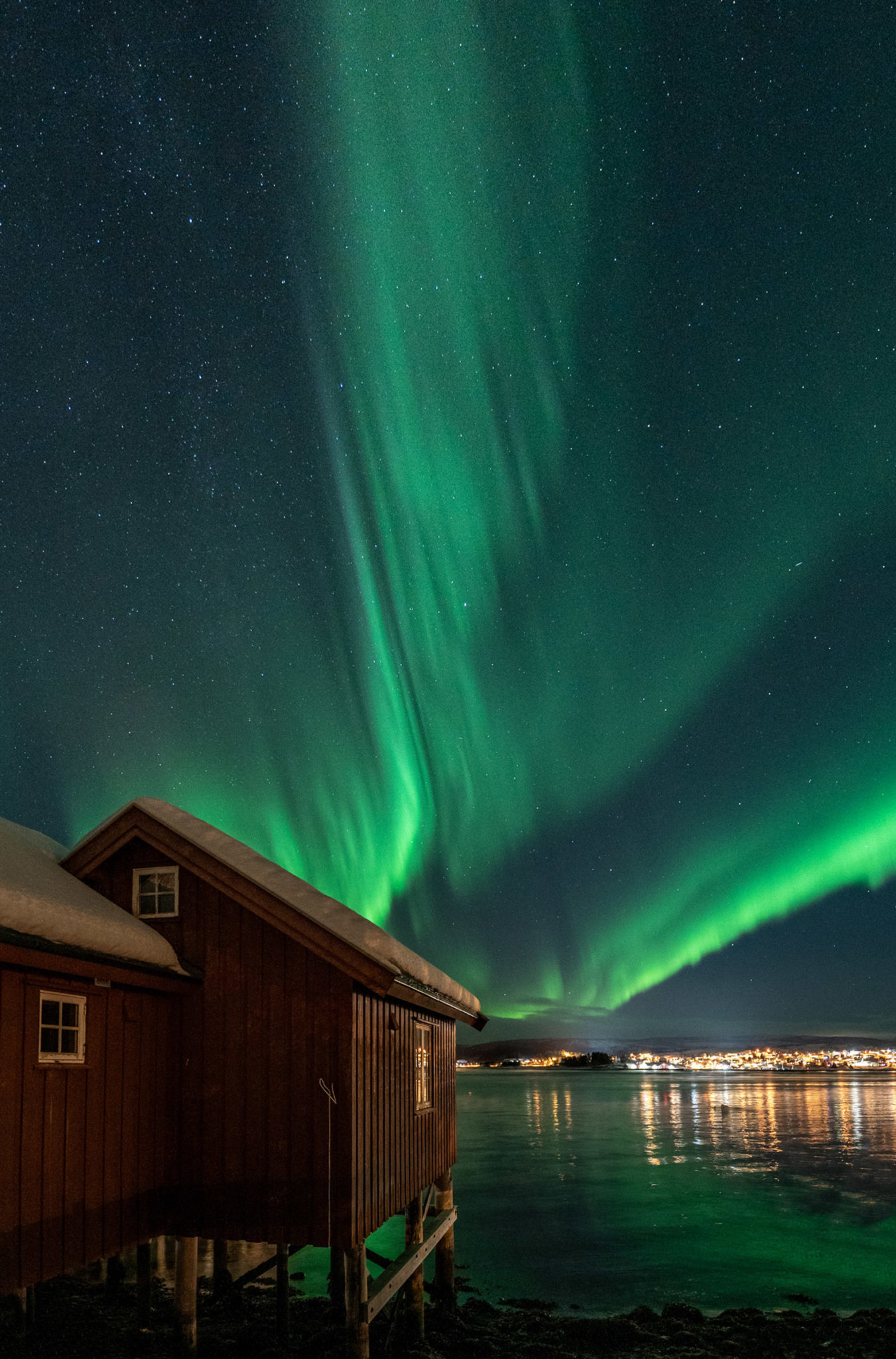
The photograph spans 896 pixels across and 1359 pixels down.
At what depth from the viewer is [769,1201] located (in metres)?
51.2

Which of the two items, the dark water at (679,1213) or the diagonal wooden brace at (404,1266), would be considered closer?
the diagonal wooden brace at (404,1266)

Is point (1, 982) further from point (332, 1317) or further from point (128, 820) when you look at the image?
point (332, 1317)

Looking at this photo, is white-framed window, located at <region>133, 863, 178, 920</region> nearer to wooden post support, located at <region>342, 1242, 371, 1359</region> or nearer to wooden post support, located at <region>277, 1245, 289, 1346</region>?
wooden post support, located at <region>342, 1242, 371, 1359</region>

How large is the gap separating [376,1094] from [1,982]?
19.9 feet

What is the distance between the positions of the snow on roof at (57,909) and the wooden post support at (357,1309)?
179 inches

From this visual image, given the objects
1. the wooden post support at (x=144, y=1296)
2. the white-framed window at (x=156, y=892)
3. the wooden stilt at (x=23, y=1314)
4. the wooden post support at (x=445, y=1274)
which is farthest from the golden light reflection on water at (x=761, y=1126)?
the white-framed window at (x=156, y=892)

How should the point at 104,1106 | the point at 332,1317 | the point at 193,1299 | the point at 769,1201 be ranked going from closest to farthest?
the point at 104,1106
the point at 193,1299
the point at 332,1317
the point at 769,1201

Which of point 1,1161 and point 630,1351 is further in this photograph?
point 630,1351

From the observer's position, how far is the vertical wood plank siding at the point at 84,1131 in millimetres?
9734

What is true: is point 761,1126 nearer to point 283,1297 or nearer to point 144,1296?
point 283,1297

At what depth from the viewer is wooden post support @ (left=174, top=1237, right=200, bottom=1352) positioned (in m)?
13.4

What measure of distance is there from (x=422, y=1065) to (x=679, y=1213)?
3676cm

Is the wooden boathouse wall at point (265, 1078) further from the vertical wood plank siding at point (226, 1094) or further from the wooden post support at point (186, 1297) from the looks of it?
the wooden post support at point (186, 1297)

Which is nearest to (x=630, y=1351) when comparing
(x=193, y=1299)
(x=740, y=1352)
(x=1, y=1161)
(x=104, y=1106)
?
(x=740, y=1352)
